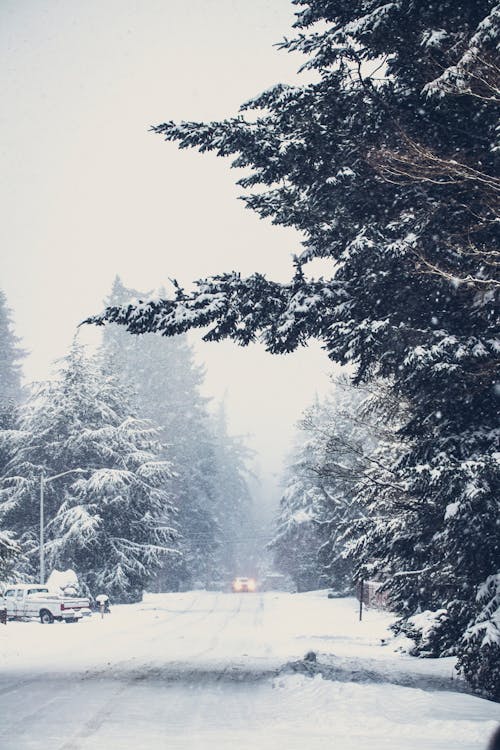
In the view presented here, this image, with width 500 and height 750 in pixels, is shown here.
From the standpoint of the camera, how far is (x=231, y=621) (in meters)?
31.9

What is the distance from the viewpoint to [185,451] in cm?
7275

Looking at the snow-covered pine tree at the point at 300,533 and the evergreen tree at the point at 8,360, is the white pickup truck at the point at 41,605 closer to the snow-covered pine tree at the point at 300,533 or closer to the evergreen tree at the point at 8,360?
the snow-covered pine tree at the point at 300,533

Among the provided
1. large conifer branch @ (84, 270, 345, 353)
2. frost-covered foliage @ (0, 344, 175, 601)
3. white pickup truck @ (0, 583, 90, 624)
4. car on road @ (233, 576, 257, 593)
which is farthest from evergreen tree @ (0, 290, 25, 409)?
large conifer branch @ (84, 270, 345, 353)

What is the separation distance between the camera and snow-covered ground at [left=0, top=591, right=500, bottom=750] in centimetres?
793

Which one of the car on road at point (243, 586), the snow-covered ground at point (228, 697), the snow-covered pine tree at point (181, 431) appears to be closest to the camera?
the snow-covered ground at point (228, 697)

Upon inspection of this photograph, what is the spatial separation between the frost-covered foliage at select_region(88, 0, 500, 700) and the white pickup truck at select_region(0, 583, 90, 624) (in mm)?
23023

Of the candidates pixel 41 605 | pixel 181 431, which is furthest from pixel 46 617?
pixel 181 431

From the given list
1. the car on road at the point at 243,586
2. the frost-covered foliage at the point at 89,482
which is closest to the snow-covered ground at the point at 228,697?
the frost-covered foliage at the point at 89,482

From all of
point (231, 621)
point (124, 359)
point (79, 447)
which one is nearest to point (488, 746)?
point (231, 621)

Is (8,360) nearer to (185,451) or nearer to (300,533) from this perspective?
(185,451)

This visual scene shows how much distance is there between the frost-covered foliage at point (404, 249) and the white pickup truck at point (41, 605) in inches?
906

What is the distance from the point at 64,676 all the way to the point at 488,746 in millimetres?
8674

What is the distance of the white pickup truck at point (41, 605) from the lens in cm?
3173

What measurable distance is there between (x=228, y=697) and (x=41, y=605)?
23073 mm
